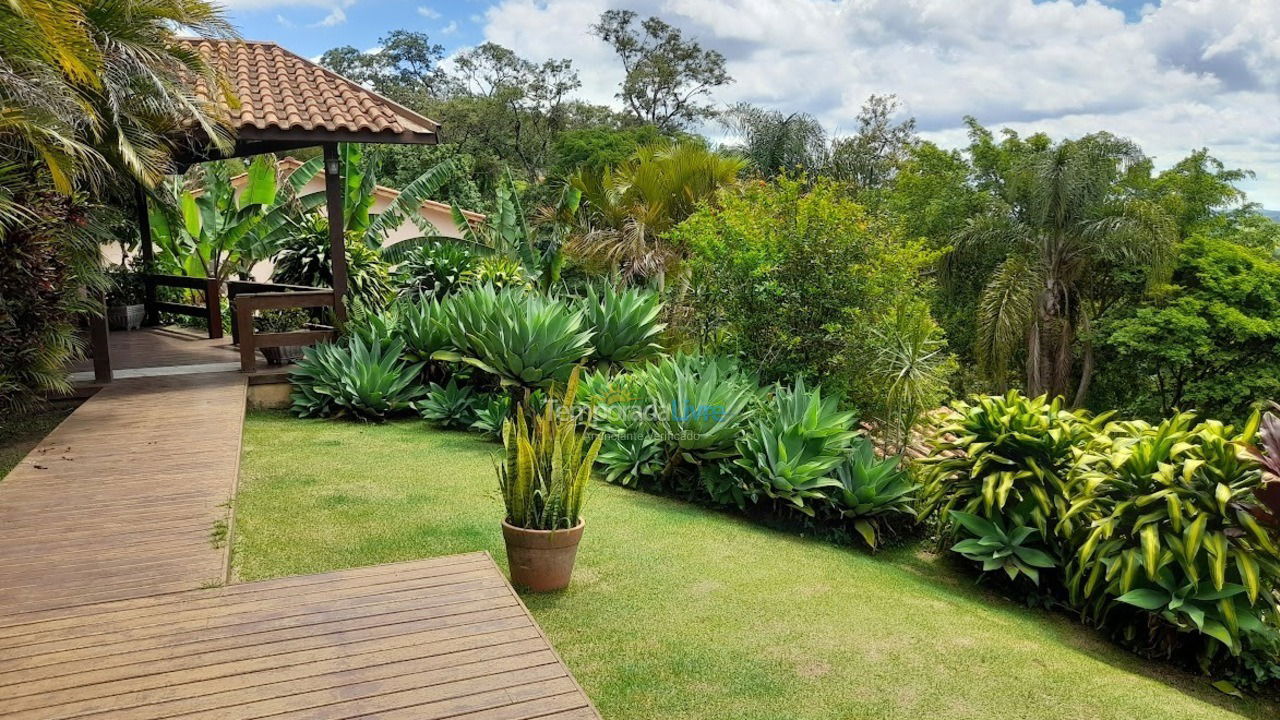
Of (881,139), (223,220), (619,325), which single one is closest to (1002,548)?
(619,325)

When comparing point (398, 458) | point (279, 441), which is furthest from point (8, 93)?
point (398, 458)

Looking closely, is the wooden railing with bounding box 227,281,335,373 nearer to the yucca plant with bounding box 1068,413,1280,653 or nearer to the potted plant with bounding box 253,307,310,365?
the potted plant with bounding box 253,307,310,365

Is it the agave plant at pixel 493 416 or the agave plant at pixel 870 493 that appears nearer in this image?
the agave plant at pixel 870 493

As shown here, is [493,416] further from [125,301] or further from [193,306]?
[125,301]

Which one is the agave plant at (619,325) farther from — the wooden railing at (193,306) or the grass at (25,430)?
the wooden railing at (193,306)

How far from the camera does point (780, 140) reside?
19.4 meters

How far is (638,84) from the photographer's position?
44.6 meters

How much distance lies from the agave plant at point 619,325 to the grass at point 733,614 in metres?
2.29

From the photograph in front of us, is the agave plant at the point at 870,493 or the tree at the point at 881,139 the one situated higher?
the tree at the point at 881,139

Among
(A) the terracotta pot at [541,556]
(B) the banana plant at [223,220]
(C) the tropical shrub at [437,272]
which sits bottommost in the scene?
(A) the terracotta pot at [541,556]

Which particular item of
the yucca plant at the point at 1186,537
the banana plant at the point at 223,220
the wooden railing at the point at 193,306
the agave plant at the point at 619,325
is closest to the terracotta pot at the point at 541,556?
the yucca plant at the point at 1186,537

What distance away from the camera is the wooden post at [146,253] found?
524 inches

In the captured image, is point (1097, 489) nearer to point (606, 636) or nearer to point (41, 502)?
point (606, 636)

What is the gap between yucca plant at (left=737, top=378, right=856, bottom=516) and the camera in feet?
21.5
